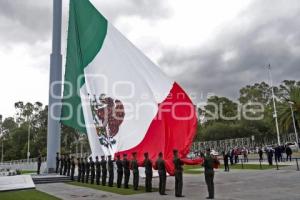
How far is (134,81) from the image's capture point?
47.1 feet

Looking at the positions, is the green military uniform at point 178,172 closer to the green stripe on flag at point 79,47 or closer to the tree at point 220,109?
the green stripe on flag at point 79,47

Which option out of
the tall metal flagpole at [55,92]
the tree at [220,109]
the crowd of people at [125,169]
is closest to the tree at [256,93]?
the tree at [220,109]

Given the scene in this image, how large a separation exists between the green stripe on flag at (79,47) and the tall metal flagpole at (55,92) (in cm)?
782

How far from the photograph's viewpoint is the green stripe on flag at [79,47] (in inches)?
615

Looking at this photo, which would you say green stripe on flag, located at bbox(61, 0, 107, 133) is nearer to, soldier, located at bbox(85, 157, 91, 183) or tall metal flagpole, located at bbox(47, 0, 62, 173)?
soldier, located at bbox(85, 157, 91, 183)

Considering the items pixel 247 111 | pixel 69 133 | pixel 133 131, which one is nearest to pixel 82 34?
pixel 133 131

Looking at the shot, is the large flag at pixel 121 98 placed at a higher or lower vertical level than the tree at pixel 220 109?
lower

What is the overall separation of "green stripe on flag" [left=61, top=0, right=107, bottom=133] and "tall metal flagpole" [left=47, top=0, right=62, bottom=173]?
7.82m

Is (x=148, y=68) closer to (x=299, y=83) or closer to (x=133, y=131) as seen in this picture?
(x=133, y=131)

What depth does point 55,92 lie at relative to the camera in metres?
26.4

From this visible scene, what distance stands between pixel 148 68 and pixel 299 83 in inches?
2540

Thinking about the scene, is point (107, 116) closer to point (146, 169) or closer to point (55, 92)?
point (146, 169)

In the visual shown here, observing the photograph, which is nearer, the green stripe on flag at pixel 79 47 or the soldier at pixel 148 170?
the soldier at pixel 148 170

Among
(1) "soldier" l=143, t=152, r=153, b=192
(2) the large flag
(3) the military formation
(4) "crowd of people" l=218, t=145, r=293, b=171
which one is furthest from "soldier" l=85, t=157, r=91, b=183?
(4) "crowd of people" l=218, t=145, r=293, b=171
